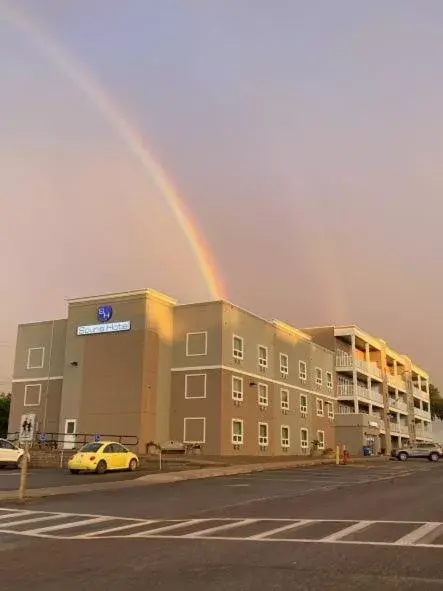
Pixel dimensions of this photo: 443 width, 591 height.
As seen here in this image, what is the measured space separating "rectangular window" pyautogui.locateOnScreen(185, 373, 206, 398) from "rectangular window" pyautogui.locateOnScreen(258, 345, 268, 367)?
7.08 m

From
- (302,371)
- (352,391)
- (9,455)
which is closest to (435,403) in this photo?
(352,391)

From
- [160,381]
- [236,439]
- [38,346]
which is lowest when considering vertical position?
[236,439]

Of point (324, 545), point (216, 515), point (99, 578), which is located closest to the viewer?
point (99, 578)

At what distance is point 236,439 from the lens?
45.6 meters

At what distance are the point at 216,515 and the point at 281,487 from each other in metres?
8.76

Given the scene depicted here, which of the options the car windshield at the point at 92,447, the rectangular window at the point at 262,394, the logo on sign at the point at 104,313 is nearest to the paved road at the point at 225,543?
the car windshield at the point at 92,447

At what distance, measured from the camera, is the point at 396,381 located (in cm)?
8675

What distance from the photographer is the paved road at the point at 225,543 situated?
7359 mm

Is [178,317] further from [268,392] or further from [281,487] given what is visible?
[281,487]

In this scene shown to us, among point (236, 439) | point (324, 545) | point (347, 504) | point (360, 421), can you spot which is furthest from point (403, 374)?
point (324, 545)

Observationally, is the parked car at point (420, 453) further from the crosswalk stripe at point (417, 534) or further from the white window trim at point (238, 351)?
the crosswalk stripe at point (417, 534)

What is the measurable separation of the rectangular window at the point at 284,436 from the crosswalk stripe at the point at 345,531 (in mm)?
41058

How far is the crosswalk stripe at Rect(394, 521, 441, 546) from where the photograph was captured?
10.0 meters

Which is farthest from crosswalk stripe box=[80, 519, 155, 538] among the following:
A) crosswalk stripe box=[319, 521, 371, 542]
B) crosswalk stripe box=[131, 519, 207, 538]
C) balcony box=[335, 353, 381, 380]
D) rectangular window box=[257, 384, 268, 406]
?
balcony box=[335, 353, 381, 380]
